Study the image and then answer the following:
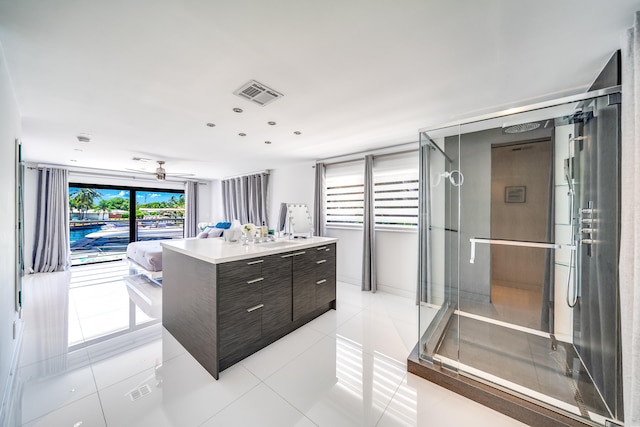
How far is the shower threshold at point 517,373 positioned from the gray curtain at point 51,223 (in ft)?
23.0

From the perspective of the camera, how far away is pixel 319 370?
1.89 m

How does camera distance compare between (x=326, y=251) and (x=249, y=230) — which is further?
(x=326, y=251)

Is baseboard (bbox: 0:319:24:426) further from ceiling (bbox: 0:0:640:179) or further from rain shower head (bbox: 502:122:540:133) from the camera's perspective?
rain shower head (bbox: 502:122:540:133)

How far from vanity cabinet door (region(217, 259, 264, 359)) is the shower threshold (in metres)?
1.36

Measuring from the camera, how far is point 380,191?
392 centimetres

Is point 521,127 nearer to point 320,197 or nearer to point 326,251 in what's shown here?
point 326,251

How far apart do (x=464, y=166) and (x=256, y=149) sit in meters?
3.03

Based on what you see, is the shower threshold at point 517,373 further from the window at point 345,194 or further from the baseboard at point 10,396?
the baseboard at point 10,396

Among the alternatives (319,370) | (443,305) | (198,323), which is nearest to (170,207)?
(198,323)

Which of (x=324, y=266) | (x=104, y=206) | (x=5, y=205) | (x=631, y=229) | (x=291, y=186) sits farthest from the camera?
(x=104, y=206)

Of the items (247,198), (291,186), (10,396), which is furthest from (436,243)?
(247,198)

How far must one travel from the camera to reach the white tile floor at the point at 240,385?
1448 millimetres

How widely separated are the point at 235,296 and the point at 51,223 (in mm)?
5864

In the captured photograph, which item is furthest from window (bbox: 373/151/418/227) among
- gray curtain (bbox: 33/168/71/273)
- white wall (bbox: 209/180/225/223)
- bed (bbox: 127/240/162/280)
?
gray curtain (bbox: 33/168/71/273)
